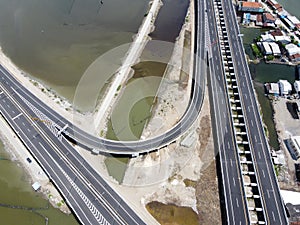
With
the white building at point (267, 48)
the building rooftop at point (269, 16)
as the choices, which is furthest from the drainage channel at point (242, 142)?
the building rooftop at point (269, 16)

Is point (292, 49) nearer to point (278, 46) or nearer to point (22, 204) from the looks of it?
point (278, 46)

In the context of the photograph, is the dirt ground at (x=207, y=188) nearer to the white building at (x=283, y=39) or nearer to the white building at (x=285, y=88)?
the white building at (x=285, y=88)

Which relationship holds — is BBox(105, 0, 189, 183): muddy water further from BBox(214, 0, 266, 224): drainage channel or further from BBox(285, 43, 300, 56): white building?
BBox(285, 43, 300, 56): white building

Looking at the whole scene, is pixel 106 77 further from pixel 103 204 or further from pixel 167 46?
pixel 103 204

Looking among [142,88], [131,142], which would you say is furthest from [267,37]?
[131,142]

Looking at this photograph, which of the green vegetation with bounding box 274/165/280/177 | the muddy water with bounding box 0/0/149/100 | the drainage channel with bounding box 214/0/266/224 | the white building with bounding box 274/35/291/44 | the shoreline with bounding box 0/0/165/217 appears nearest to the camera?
the drainage channel with bounding box 214/0/266/224

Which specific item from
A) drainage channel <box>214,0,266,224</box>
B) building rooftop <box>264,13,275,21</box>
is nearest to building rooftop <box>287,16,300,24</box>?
building rooftop <box>264,13,275,21</box>

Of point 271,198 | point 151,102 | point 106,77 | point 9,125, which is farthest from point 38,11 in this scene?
point 271,198
